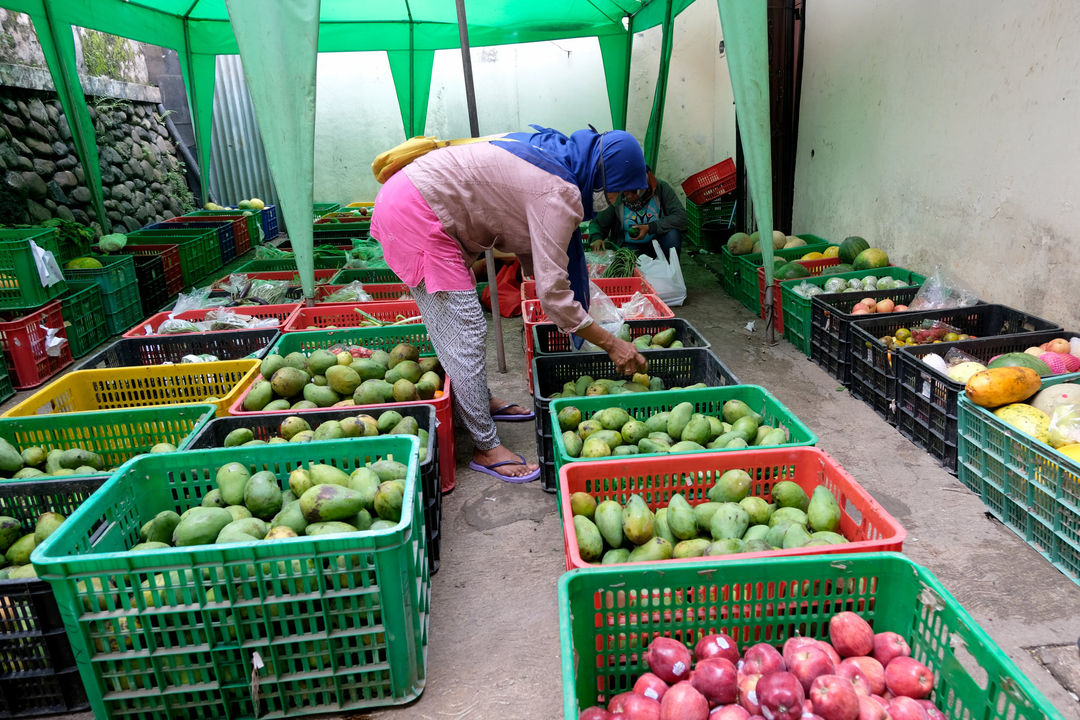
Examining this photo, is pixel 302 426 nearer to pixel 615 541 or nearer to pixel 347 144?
pixel 615 541

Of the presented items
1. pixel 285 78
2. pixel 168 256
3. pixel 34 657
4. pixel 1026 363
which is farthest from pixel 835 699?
pixel 168 256

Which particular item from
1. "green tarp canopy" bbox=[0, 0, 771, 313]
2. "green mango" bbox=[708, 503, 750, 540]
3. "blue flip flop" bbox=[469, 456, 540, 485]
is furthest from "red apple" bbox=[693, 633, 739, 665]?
"green tarp canopy" bbox=[0, 0, 771, 313]

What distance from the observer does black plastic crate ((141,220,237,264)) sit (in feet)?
26.6

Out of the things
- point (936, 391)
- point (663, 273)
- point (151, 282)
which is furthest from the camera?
point (151, 282)

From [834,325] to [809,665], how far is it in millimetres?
3271

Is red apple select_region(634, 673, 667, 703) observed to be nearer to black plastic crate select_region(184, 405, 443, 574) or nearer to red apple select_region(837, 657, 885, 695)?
red apple select_region(837, 657, 885, 695)

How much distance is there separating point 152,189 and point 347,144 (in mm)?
2949

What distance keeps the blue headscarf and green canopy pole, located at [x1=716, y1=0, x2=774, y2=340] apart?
5.33 feet

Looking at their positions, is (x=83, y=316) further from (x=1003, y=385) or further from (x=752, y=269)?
(x=1003, y=385)

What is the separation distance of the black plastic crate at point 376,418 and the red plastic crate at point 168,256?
187 inches

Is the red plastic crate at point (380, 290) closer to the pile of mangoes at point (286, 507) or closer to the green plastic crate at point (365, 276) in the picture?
the green plastic crate at point (365, 276)

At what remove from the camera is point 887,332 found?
405 centimetres

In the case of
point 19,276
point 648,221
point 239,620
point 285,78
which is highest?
point 285,78

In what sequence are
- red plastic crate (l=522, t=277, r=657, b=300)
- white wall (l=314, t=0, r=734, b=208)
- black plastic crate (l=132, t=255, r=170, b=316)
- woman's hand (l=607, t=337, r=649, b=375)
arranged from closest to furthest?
woman's hand (l=607, t=337, r=649, b=375) < red plastic crate (l=522, t=277, r=657, b=300) < black plastic crate (l=132, t=255, r=170, b=316) < white wall (l=314, t=0, r=734, b=208)
